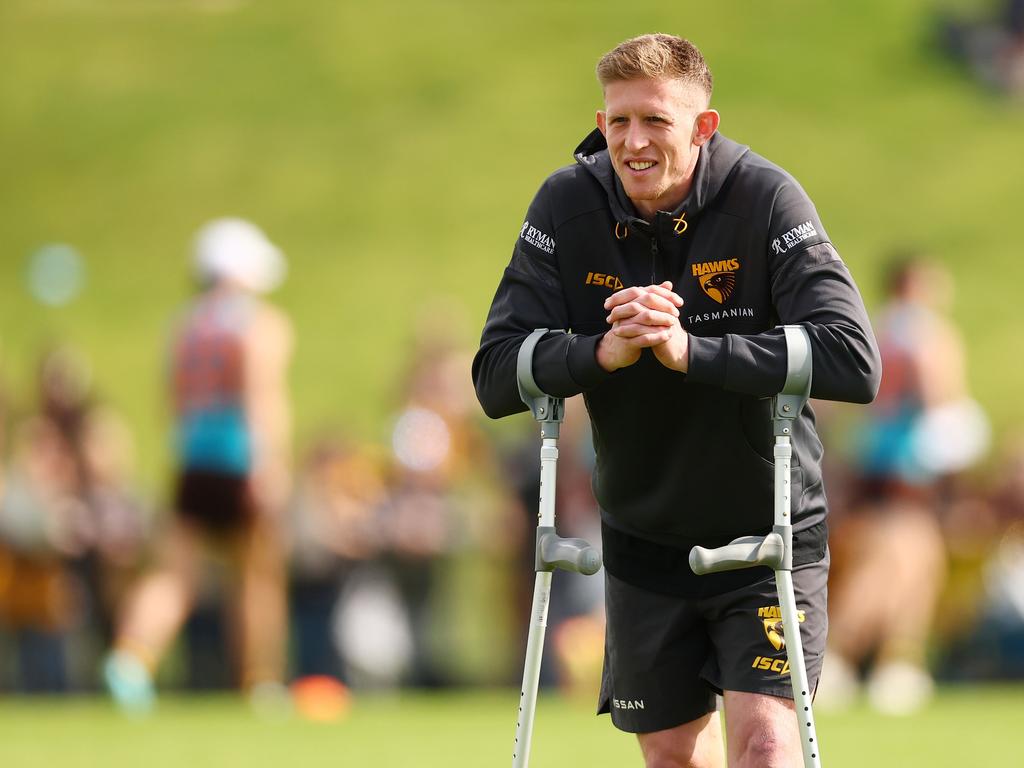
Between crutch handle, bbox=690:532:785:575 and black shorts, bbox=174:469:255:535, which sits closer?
crutch handle, bbox=690:532:785:575

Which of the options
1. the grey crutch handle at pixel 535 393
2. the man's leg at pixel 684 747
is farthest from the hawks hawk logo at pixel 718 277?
the man's leg at pixel 684 747

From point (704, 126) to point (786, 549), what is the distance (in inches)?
47.6

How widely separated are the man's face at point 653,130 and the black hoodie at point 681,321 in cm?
11

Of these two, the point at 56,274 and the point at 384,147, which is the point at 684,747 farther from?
the point at 384,147

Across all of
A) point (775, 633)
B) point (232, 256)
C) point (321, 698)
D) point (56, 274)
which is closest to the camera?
point (775, 633)

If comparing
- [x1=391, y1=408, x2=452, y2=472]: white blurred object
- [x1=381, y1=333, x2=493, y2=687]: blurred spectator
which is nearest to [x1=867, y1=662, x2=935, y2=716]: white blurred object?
[x1=381, y1=333, x2=493, y2=687]: blurred spectator

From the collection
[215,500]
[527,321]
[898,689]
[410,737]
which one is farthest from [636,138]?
[898,689]

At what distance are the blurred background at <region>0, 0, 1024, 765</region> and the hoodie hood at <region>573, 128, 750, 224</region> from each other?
23.0ft

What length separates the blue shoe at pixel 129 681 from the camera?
11.4m

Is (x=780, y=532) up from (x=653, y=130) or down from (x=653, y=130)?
down

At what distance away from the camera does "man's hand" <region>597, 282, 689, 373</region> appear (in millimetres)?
4699

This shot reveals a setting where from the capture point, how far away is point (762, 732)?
502 cm

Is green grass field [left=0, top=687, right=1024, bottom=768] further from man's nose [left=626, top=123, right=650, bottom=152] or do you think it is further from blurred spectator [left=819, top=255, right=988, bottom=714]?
man's nose [left=626, top=123, right=650, bottom=152]

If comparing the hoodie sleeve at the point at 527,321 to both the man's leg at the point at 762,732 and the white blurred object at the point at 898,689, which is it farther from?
the white blurred object at the point at 898,689
